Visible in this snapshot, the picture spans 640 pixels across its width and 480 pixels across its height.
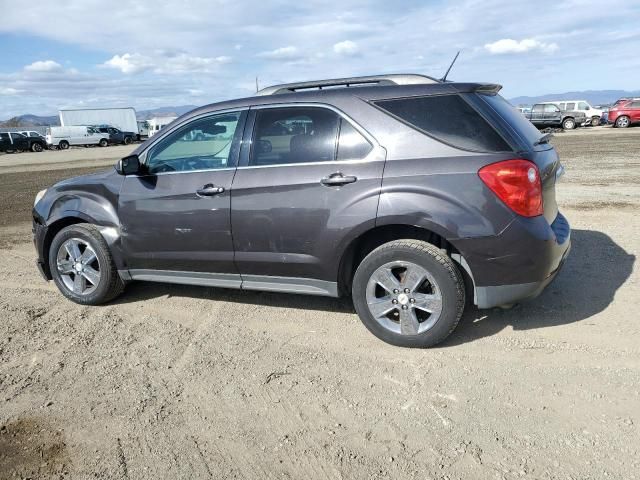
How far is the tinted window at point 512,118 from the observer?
11.7ft

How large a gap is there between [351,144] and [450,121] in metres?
0.69

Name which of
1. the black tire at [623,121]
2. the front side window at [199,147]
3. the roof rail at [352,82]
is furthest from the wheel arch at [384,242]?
the black tire at [623,121]

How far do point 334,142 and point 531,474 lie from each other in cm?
239

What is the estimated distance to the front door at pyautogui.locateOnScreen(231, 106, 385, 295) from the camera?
3.63 m

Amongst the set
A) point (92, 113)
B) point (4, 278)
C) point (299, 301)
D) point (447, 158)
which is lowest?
point (92, 113)

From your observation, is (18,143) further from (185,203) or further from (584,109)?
(185,203)

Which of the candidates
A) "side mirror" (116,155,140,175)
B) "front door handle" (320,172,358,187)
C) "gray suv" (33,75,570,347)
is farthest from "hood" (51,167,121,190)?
"front door handle" (320,172,358,187)

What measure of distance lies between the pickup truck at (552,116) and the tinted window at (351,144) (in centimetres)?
3282

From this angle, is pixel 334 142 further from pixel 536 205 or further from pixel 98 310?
pixel 98 310

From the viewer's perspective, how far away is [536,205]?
11.0ft

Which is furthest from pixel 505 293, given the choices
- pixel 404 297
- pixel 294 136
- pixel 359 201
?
pixel 294 136

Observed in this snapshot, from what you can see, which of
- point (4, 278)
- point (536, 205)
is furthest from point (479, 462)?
point (4, 278)

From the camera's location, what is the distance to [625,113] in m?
31.1

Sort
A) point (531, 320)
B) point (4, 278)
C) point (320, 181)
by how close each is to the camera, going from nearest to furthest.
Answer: point (320, 181) → point (531, 320) → point (4, 278)
